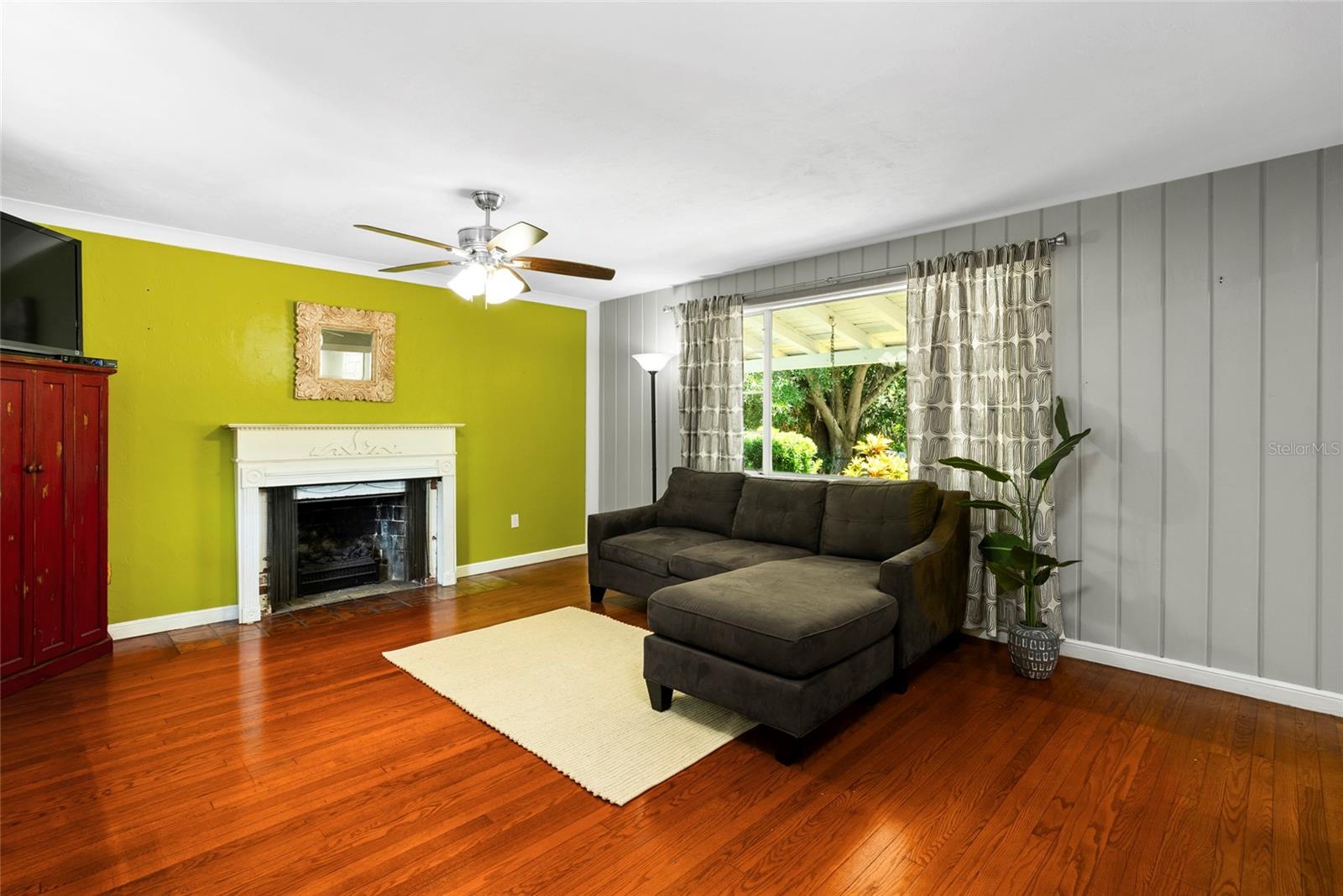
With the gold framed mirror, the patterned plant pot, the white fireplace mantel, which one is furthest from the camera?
the gold framed mirror

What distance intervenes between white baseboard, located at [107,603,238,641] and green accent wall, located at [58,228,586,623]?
0.13 ft

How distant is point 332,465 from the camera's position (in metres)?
4.54

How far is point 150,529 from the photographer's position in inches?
155

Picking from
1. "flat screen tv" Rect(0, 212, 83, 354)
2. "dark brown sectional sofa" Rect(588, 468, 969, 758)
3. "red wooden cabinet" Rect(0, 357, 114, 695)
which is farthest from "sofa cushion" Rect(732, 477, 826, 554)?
"flat screen tv" Rect(0, 212, 83, 354)

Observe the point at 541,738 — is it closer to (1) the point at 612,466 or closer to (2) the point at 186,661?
(2) the point at 186,661

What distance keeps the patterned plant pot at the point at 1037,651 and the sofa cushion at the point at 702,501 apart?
1.91 meters

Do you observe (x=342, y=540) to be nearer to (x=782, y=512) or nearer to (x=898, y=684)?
(x=782, y=512)

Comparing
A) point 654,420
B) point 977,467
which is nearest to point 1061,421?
→ point 977,467

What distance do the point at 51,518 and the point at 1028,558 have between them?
4.87m

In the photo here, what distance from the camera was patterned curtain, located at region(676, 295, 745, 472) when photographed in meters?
5.10

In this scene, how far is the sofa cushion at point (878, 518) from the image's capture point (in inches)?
140

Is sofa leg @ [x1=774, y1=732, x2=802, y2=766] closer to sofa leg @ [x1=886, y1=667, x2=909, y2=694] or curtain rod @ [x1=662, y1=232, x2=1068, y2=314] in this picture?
sofa leg @ [x1=886, y1=667, x2=909, y2=694]

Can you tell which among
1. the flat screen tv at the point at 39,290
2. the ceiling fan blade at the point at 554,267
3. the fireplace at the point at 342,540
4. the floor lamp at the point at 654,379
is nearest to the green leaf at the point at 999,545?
the ceiling fan blade at the point at 554,267

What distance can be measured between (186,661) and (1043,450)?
476 centimetres
